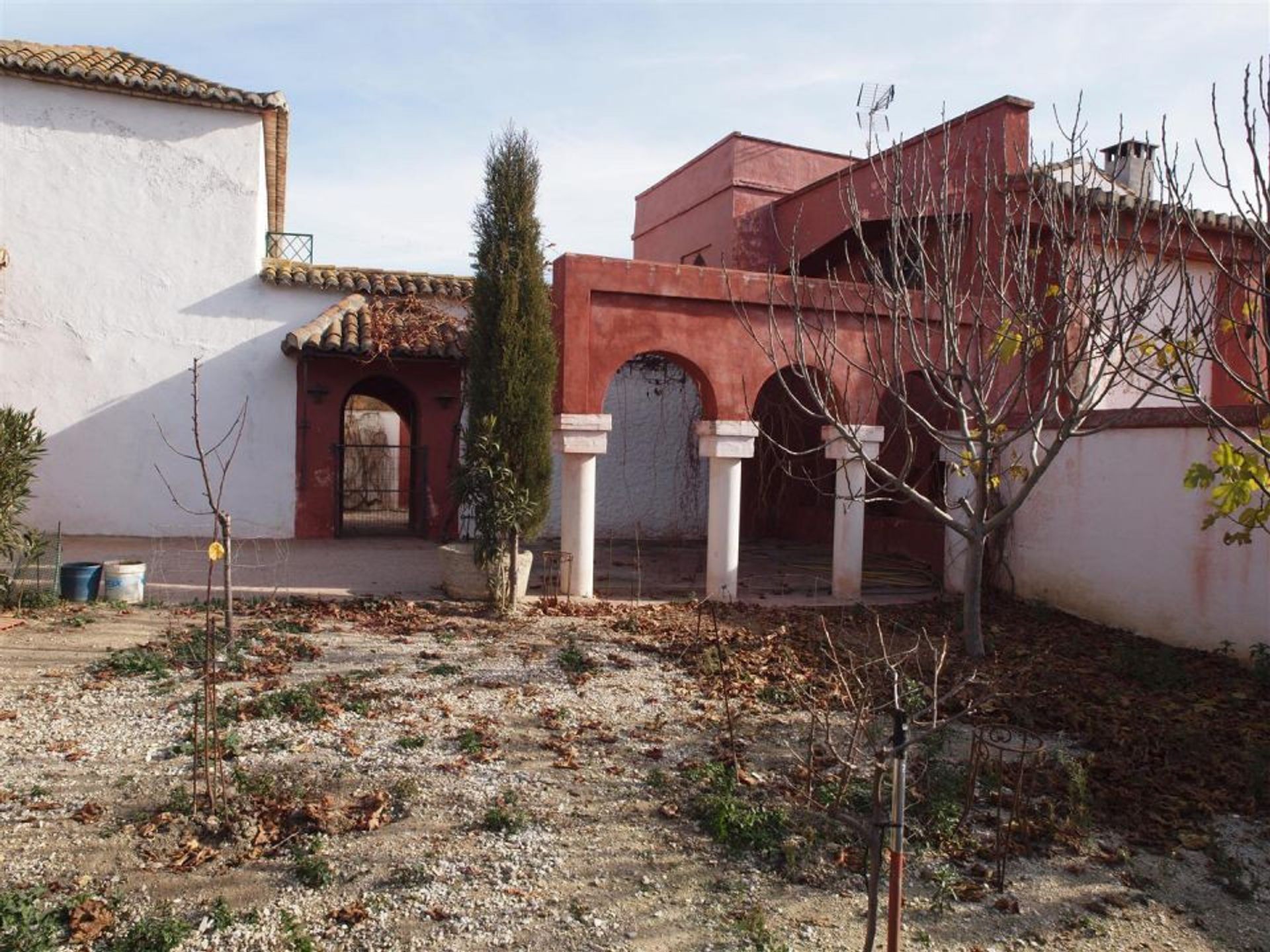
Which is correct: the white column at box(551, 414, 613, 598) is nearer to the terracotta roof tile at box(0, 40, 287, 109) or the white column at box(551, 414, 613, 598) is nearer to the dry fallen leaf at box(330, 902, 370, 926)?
the dry fallen leaf at box(330, 902, 370, 926)

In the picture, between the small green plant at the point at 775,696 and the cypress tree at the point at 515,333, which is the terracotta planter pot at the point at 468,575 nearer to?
the cypress tree at the point at 515,333

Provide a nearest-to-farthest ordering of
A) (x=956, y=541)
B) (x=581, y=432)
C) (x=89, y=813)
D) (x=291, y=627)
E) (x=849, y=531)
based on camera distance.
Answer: (x=89, y=813)
(x=291, y=627)
(x=581, y=432)
(x=849, y=531)
(x=956, y=541)

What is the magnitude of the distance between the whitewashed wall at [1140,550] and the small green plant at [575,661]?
5.79 m

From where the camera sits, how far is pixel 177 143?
13.7 m

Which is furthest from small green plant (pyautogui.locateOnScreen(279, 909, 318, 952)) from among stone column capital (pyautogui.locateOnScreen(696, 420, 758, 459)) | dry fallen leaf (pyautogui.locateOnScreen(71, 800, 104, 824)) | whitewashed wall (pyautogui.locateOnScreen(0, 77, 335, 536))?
whitewashed wall (pyautogui.locateOnScreen(0, 77, 335, 536))

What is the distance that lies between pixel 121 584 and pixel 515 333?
174 inches

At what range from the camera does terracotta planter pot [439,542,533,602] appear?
31.4 feet

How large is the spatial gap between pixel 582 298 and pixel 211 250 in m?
6.98

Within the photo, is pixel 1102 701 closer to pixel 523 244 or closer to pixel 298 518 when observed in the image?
pixel 523 244

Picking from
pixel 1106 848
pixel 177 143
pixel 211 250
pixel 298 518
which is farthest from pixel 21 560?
pixel 1106 848

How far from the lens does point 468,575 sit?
9641 mm

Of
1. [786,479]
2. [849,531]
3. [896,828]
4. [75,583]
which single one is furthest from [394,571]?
[896,828]

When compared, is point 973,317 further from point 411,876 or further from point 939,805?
point 411,876

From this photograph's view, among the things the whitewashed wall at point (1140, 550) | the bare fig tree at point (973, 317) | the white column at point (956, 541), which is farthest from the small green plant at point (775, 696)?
the white column at point (956, 541)
